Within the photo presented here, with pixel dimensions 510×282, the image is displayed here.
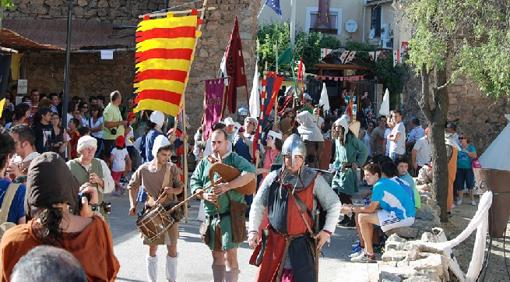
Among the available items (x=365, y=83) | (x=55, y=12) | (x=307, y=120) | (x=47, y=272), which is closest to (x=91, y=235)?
(x=47, y=272)

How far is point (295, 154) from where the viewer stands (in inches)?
236

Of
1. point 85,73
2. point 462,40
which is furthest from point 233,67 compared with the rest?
point 85,73

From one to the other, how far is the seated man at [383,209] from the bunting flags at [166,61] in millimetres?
2518

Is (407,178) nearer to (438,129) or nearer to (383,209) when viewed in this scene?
(383,209)

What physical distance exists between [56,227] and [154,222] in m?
3.22

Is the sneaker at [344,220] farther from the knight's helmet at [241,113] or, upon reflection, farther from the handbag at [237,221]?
the handbag at [237,221]

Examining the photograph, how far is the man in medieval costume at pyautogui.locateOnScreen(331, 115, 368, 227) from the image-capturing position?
1172cm

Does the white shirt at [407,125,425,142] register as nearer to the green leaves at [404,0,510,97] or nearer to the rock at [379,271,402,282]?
the green leaves at [404,0,510,97]

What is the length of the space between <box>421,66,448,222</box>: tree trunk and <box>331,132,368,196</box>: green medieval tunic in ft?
4.40

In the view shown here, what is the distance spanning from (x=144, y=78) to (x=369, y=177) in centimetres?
301

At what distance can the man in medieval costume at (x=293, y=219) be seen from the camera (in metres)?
5.81

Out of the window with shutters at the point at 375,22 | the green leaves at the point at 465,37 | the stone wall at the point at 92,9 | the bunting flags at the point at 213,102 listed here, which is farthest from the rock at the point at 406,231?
the window with shutters at the point at 375,22

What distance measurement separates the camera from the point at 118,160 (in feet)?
43.4

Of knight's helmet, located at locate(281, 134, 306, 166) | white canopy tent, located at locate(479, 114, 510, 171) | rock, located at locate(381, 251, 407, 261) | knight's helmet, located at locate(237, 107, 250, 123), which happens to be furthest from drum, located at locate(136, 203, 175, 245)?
knight's helmet, located at locate(237, 107, 250, 123)
